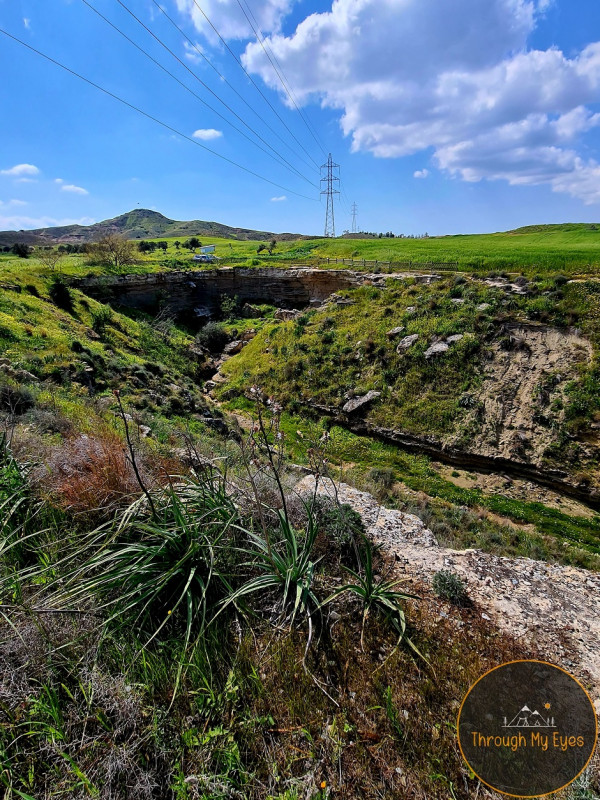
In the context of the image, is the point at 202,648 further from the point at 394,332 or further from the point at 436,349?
the point at 394,332

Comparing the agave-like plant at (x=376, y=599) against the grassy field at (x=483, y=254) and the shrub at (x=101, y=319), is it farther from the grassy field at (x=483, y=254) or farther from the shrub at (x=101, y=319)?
the grassy field at (x=483, y=254)

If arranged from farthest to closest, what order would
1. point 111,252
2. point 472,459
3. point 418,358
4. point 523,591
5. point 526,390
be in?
point 111,252 → point 418,358 → point 526,390 → point 472,459 → point 523,591

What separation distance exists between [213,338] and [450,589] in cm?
3296

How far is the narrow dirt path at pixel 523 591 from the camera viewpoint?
12.5ft

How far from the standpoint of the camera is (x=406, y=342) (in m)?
22.0

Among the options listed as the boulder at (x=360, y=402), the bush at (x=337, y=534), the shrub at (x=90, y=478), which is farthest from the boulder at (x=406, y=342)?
the shrub at (x=90, y=478)

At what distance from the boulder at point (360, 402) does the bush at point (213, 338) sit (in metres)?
18.0

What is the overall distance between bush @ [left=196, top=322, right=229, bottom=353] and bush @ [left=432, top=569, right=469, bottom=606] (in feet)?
105

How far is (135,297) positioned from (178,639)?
129 ft

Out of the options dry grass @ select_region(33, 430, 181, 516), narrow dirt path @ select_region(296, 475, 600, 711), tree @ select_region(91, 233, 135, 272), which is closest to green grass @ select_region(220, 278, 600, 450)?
narrow dirt path @ select_region(296, 475, 600, 711)

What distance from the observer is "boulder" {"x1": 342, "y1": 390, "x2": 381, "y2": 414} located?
803 inches

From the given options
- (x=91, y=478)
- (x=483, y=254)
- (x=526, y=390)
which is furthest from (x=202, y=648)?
(x=483, y=254)

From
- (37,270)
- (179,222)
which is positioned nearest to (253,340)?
(37,270)

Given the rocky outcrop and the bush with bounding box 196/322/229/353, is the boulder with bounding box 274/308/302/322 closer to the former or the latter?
the bush with bounding box 196/322/229/353
